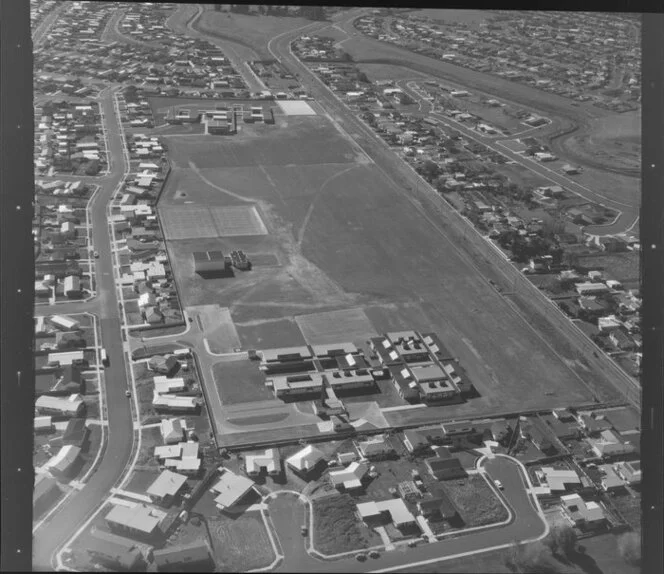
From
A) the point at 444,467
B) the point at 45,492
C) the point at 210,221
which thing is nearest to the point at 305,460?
the point at 444,467

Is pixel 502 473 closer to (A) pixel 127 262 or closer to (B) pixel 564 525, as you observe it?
(B) pixel 564 525

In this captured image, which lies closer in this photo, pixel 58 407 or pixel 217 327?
pixel 58 407

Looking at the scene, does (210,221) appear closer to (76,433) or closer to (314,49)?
(76,433)

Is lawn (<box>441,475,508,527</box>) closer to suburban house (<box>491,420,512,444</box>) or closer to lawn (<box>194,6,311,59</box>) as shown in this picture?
suburban house (<box>491,420,512,444</box>)

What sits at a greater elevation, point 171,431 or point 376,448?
point 171,431

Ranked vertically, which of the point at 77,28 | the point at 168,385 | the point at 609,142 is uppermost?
the point at 77,28

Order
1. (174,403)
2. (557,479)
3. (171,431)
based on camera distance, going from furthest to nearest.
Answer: (174,403) → (171,431) → (557,479)

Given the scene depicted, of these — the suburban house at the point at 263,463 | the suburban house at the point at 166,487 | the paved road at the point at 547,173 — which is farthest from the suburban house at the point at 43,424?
the paved road at the point at 547,173

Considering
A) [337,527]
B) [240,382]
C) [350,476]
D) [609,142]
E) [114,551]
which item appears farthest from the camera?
[609,142]
